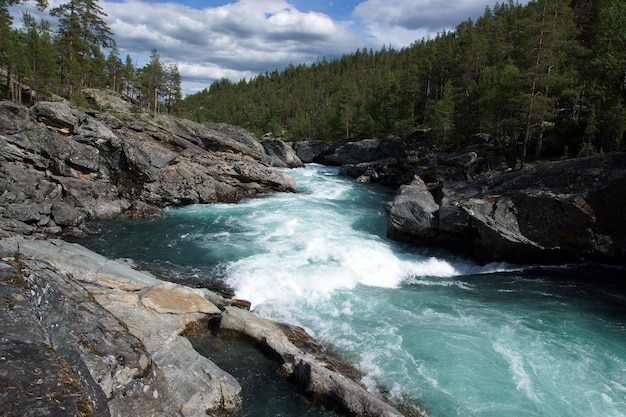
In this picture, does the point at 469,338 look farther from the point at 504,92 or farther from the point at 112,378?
the point at 504,92

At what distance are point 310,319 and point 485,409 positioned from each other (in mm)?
6631

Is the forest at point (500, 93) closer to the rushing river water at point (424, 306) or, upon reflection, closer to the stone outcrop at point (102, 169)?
the rushing river water at point (424, 306)

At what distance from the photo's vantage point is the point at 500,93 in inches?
1560

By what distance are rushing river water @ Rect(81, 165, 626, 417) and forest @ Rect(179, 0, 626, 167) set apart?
17193 millimetres

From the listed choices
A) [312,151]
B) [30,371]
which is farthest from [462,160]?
[312,151]

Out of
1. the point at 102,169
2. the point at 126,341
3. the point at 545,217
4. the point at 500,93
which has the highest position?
the point at 500,93

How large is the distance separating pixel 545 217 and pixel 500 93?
80.4 ft

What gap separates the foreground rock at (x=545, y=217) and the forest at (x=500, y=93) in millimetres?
11078

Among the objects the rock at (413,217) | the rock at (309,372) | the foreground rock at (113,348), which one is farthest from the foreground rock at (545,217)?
A: the foreground rock at (113,348)

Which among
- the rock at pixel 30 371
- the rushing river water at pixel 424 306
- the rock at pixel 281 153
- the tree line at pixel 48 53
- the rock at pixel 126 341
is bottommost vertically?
the rushing river water at pixel 424 306

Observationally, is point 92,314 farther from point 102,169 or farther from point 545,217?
point 102,169

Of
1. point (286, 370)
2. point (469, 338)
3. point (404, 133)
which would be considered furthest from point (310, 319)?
point (404, 133)

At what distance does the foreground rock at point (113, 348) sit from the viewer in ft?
19.2

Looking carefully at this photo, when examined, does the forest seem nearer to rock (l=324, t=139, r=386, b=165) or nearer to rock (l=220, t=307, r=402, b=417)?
rock (l=324, t=139, r=386, b=165)
